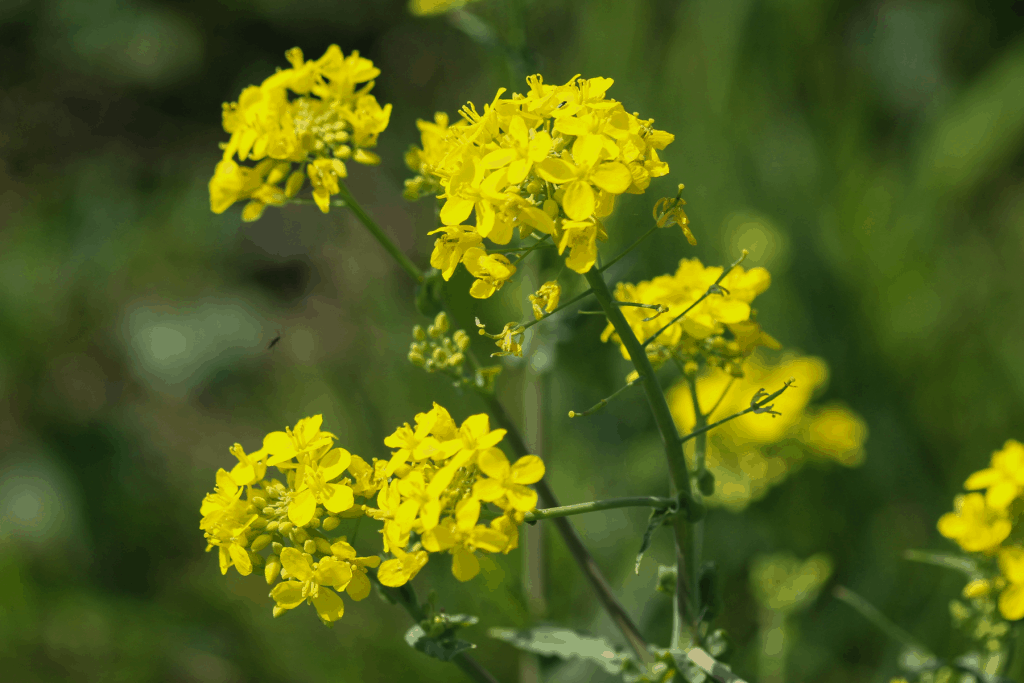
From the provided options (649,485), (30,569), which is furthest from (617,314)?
(30,569)

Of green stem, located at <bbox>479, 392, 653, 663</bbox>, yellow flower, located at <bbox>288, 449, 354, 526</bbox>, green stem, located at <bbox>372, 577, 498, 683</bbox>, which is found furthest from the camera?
green stem, located at <bbox>479, 392, 653, 663</bbox>

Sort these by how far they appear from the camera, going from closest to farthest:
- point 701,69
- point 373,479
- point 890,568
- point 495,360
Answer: point 373,479, point 890,568, point 495,360, point 701,69

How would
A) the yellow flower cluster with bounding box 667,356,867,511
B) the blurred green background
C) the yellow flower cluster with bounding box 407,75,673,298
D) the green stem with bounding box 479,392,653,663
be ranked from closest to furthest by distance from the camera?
the yellow flower cluster with bounding box 407,75,673,298, the green stem with bounding box 479,392,653,663, the yellow flower cluster with bounding box 667,356,867,511, the blurred green background

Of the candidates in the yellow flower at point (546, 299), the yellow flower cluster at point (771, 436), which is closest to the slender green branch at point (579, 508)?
the yellow flower at point (546, 299)

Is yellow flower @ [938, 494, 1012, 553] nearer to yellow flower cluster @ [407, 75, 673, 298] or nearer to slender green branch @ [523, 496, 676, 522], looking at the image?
slender green branch @ [523, 496, 676, 522]

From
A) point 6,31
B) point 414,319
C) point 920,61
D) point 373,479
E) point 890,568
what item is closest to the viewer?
point 373,479

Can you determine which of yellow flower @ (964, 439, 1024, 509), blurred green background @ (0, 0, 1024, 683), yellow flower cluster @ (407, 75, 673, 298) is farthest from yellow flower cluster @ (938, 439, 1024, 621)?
yellow flower cluster @ (407, 75, 673, 298)

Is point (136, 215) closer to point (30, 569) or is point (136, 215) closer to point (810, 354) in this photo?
point (30, 569)

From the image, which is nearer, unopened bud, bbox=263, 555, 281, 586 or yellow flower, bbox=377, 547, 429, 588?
yellow flower, bbox=377, 547, 429, 588
